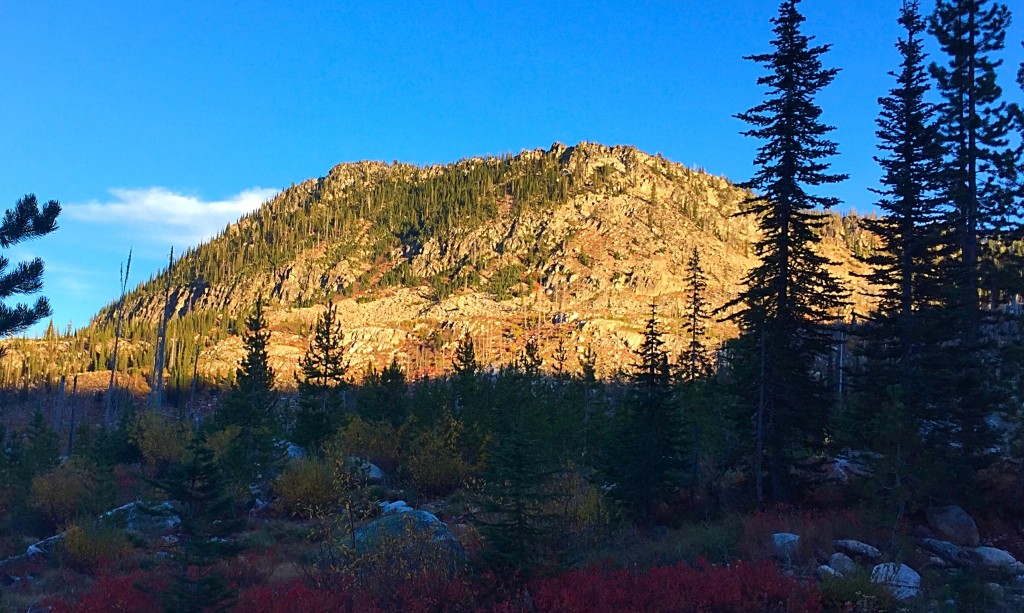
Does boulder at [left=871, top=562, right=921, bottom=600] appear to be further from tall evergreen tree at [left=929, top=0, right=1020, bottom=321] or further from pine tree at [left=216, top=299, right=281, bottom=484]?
pine tree at [left=216, top=299, right=281, bottom=484]

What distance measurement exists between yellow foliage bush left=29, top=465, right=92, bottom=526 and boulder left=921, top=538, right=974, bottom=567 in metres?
29.2

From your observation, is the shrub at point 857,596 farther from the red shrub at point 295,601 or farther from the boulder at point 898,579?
the red shrub at point 295,601

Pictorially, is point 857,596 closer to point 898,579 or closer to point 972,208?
point 898,579

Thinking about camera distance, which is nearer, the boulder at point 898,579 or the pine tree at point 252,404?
the boulder at point 898,579

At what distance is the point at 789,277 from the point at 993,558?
867 centimetres

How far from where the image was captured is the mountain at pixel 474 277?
119500mm

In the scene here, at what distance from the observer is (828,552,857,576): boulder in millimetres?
10742

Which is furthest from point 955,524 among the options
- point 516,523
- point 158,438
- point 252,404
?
point 158,438

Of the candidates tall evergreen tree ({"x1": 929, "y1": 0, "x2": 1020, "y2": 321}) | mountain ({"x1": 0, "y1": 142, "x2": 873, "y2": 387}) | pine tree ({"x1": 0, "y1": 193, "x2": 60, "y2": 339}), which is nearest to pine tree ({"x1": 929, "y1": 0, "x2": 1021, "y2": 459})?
tall evergreen tree ({"x1": 929, "y1": 0, "x2": 1020, "y2": 321})

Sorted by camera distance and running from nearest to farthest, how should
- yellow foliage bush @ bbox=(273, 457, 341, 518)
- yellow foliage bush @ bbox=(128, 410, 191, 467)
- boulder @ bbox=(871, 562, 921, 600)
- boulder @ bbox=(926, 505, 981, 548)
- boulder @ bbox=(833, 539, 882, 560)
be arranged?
1. boulder @ bbox=(871, 562, 921, 600)
2. boulder @ bbox=(833, 539, 882, 560)
3. boulder @ bbox=(926, 505, 981, 548)
4. yellow foliage bush @ bbox=(273, 457, 341, 518)
5. yellow foliage bush @ bbox=(128, 410, 191, 467)

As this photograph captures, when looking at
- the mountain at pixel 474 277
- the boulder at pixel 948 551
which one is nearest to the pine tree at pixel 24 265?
the boulder at pixel 948 551

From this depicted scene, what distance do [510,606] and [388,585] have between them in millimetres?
2459

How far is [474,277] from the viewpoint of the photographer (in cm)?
15012

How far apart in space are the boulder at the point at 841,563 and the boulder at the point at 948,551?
2.87 meters
